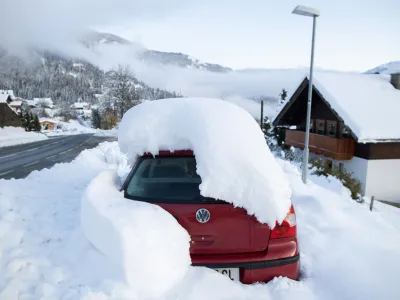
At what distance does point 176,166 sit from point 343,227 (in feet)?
9.10

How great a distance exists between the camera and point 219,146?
2619mm

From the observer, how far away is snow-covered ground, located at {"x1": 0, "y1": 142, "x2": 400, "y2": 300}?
7.70 ft

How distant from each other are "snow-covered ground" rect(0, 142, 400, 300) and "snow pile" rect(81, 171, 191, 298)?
0.05 m

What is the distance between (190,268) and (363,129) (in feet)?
49.4

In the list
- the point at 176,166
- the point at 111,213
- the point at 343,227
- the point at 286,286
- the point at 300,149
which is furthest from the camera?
the point at 300,149

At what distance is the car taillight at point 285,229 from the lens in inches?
100

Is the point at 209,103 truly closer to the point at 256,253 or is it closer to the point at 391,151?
the point at 256,253

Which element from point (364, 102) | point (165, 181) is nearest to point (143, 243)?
point (165, 181)

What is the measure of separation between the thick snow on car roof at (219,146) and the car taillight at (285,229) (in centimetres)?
9

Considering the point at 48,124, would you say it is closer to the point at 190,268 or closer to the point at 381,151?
the point at 381,151

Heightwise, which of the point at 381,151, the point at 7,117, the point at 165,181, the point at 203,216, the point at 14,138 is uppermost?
the point at 165,181

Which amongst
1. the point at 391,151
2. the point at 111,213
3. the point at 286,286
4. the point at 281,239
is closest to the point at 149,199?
the point at 111,213

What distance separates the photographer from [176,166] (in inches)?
112

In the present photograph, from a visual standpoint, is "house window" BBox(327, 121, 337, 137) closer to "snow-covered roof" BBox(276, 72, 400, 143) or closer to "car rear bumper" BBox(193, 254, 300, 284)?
"snow-covered roof" BBox(276, 72, 400, 143)
